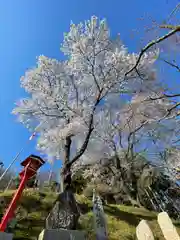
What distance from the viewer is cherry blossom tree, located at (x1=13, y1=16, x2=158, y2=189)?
11.3 metres

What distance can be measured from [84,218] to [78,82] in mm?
7370

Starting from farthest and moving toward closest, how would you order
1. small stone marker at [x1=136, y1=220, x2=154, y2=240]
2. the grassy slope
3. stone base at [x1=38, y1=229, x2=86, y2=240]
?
the grassy slope
small stone marker at [x1=136, y1=220, x2=154, y2=240]
stone base at [x1=38, y1=229, x2=86, y2=240]

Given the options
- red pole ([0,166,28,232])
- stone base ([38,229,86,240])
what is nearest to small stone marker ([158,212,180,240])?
stone base ([38,229,86,240])

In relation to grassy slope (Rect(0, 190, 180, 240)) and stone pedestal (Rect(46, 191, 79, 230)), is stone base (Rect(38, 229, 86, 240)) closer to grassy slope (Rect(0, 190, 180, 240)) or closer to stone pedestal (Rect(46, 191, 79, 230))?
stone pedestal (Rect(46, 191, 79, 230))

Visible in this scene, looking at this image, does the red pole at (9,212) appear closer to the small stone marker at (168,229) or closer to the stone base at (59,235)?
the stone base at (59,235)

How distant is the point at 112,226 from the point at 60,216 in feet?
15.4

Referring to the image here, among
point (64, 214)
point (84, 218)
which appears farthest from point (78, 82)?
point (64, 214)

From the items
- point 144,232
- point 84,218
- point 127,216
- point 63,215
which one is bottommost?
point 63,215

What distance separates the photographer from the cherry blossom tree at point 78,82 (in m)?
11.3

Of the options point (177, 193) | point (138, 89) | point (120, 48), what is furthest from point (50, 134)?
point (177, 193)

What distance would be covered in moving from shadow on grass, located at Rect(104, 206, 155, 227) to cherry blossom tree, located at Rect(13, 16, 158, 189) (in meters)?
3.37

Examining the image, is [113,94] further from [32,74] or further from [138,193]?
[138,193]

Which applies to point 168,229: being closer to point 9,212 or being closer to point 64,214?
point 64,214

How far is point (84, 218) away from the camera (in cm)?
891
